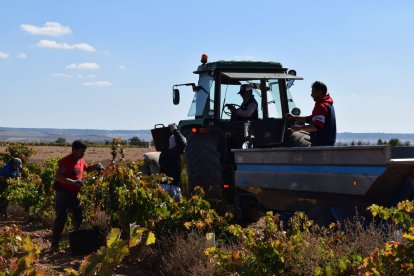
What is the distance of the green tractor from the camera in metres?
9.16

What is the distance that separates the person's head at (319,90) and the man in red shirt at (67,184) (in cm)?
331

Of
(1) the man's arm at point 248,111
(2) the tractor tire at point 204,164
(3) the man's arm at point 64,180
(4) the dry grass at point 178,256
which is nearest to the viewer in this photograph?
(4) the dry grass at point 178,256

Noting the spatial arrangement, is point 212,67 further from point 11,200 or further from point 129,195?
point 11,200

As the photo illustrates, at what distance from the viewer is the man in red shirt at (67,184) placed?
8930 mm

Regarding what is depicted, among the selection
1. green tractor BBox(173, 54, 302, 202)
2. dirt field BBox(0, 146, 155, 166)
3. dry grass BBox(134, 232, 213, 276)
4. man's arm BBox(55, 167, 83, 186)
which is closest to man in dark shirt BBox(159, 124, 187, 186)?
green tractor BBox(173, 54, 302, 202)

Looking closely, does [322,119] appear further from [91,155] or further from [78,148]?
[91,155]

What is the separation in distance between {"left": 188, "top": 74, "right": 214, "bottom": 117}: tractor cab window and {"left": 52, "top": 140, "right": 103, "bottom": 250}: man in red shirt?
6.78ft

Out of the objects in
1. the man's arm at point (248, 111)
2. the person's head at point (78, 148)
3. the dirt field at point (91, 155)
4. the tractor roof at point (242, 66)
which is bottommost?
the dirt field at point (91, 155)

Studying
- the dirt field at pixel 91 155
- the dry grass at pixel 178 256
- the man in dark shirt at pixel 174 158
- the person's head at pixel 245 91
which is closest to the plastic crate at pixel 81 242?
the dry grass at pixel 178 256

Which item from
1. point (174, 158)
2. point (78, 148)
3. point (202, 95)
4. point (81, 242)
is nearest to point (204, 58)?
point (202, 95)

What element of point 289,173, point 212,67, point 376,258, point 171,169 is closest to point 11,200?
point 171,169

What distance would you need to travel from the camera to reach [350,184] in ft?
20.5

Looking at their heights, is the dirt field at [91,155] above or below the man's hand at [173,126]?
below

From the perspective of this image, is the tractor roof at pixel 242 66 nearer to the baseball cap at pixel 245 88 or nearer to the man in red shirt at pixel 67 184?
the baseball cap at pixel 245 88
